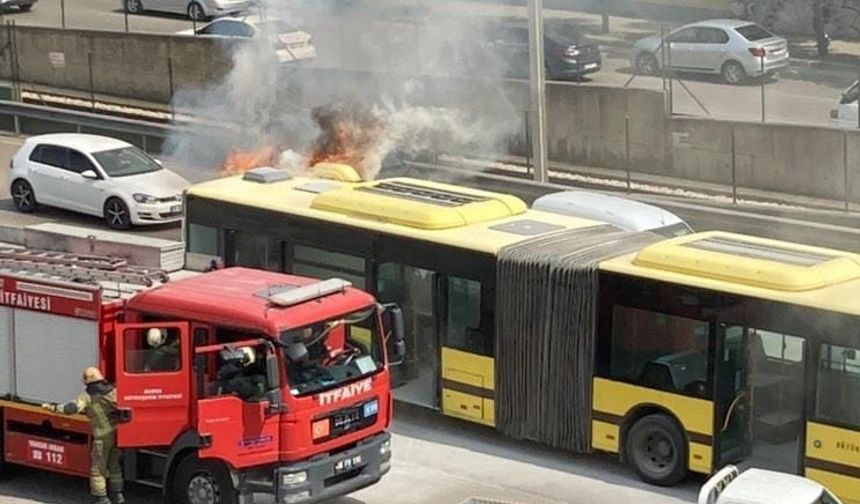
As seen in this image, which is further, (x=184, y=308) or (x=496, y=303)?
(x=496, y=303)

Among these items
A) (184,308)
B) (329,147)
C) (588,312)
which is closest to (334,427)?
(184,308)

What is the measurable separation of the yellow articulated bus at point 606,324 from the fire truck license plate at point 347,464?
285cm

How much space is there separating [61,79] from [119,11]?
8716 millimetres

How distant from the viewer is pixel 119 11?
4769 centimetres

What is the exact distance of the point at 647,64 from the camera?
128 ft

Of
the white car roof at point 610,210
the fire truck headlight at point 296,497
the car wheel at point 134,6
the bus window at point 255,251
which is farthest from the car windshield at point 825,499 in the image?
the car wheel at point 134,6

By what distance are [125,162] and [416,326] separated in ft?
34.8

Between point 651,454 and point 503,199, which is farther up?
point 503,199

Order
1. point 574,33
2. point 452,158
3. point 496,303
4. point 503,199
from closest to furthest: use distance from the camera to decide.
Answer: point 496,303, point 503,199, point 452,158, point 574,33

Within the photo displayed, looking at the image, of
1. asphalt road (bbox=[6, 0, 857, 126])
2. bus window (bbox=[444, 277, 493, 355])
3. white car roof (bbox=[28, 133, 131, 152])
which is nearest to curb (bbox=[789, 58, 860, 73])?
asphalt road (bbox=[6, 0, 857, 126])

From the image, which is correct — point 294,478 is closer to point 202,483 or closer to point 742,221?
point 202,483

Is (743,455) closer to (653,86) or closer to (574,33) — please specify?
(653,86)

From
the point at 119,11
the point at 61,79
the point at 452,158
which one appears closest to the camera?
the point at 452,158

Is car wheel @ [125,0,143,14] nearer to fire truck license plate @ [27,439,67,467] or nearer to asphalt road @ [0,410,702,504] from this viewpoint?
asphalt road @ [0,410,702,504]
